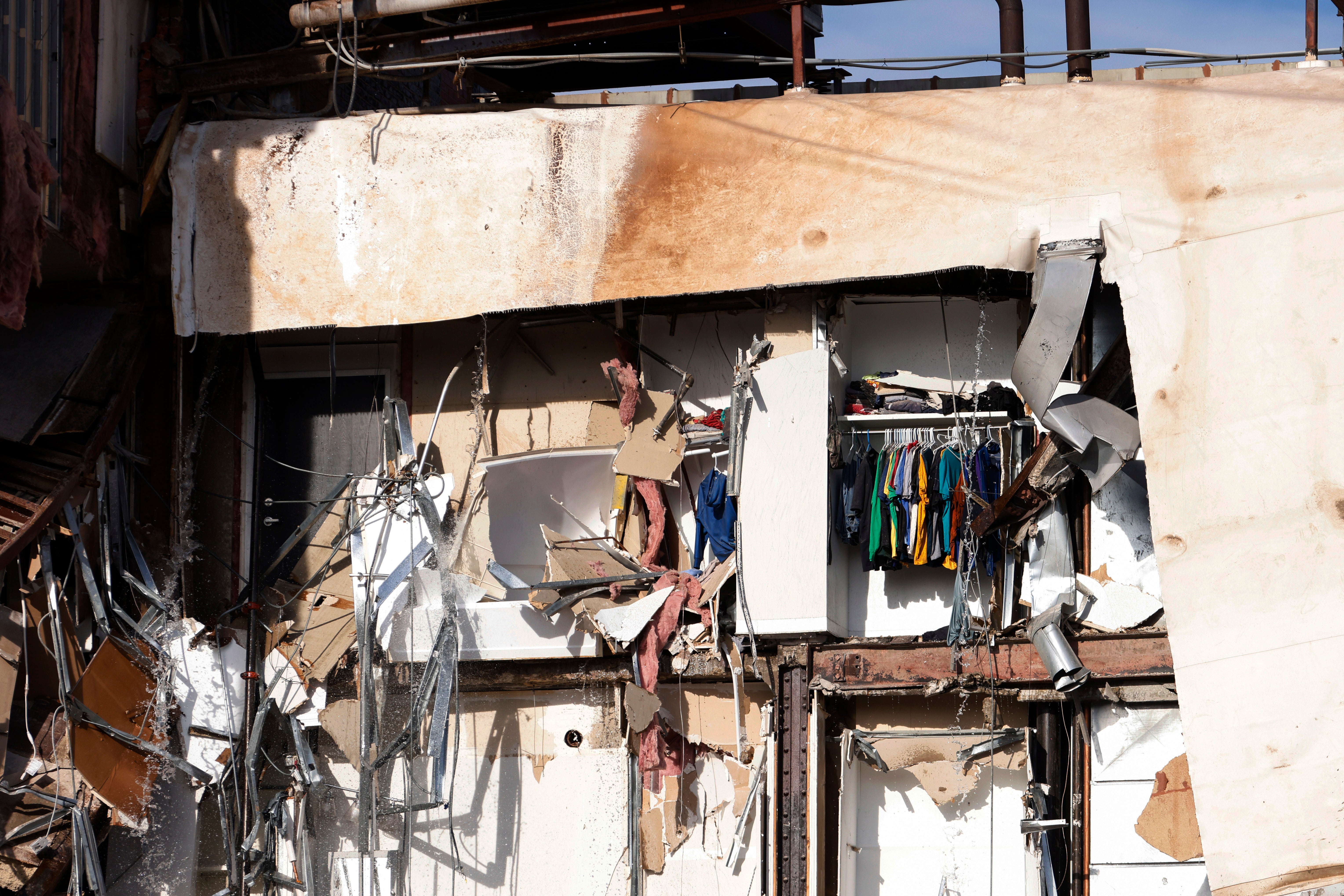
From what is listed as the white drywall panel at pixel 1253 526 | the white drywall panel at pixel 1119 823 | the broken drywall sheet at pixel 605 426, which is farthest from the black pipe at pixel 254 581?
the white drywall panel at pixel 1253 526

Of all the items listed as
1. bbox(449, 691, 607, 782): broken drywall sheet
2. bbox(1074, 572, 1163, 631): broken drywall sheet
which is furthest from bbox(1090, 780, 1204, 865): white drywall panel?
bbox(449, 691, 607, 782): broken drywall sheet

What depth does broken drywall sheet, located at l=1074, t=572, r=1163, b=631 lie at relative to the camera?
31.6 feet

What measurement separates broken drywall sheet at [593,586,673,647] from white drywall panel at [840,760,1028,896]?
1.81 metres

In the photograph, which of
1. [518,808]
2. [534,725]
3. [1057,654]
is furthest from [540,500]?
[1057,654]

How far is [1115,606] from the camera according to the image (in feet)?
31.8

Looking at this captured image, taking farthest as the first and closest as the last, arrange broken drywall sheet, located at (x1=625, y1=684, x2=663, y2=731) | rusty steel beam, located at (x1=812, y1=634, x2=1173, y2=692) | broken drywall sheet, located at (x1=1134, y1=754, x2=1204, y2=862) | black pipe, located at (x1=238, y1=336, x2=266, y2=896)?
1. black pipe, located at (x1=238, y1=336, x2=266, y2=896)
2. broken drywall sheet, located at (x1=625, y1=684, x2=663, y2=731)
3. broken drywall sheet, located at (x1=1134, y1=754, x2=1204, y2=862)
4. rusty steel beam, located at (x1=812, y1=634, x2=1173, y2=692)

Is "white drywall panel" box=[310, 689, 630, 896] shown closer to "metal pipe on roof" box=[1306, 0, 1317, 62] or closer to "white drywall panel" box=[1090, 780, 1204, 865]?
"white drywall panel" box=[1090, 780, 1204, 865]

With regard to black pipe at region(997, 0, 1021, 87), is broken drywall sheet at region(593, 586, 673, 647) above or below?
below

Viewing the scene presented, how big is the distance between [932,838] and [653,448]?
3399mm

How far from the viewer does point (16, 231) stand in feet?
30.2

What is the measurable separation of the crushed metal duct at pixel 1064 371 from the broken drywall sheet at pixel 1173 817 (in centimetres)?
212

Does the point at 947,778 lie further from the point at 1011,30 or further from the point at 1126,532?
the point at 1011,30

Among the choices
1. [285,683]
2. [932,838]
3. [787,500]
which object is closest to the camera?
[787,500]

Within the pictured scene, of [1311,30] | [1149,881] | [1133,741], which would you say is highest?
[1311,30]
